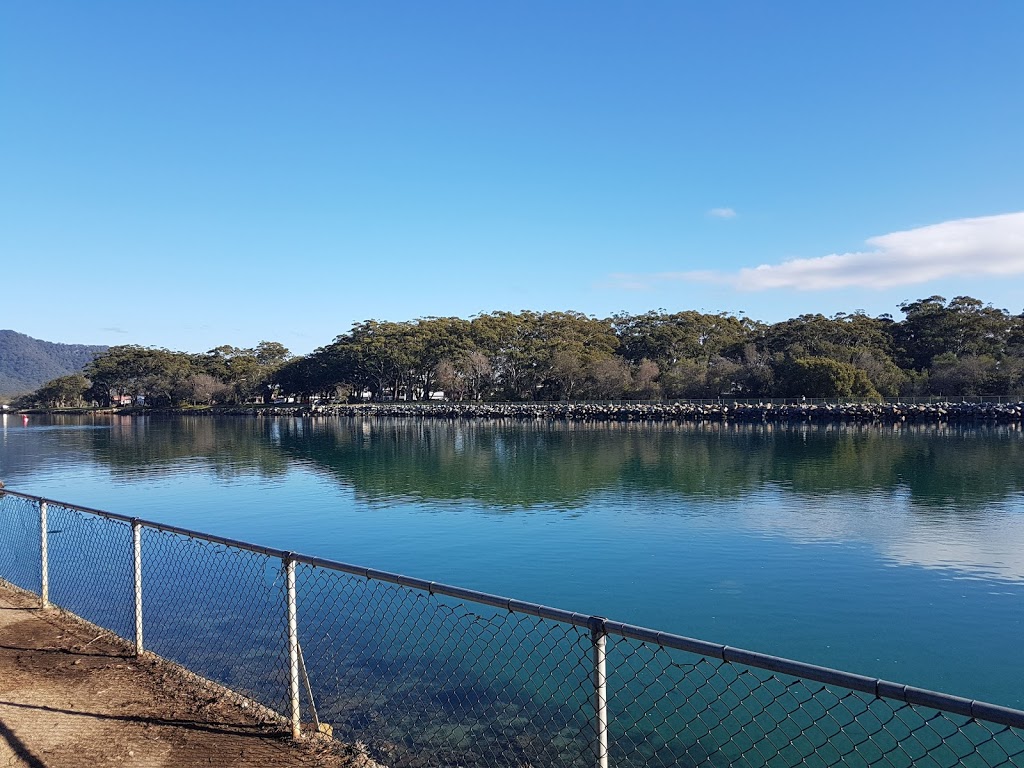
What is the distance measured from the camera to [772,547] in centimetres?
1507

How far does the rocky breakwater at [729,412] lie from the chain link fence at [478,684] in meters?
52.1

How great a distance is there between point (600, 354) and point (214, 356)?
5611 cm

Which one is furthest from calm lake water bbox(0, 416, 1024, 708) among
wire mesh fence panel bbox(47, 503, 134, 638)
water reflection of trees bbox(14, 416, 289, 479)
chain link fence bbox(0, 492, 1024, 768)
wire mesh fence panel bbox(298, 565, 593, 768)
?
wire mesh fence panel bbox(47, 503, 134, 638)

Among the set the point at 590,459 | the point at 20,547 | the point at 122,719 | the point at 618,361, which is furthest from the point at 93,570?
the point at 618,361

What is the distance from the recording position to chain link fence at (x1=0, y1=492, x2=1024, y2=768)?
5.84 m

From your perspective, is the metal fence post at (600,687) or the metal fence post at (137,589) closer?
the metal fence post at (600,687)

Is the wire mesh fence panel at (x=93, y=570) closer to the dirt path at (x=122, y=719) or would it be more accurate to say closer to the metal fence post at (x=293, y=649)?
the dirt path at (x=122, y=719)

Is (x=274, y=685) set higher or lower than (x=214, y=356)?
lower

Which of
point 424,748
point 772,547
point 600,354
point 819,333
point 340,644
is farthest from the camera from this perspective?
point 600,354

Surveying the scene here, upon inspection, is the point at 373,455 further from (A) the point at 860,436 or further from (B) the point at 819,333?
(B) the point at 819,333

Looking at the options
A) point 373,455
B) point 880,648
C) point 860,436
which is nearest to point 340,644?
point 880,648

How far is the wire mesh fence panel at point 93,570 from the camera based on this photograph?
395 inches

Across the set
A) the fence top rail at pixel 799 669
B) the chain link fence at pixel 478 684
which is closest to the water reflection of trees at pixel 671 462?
the chain link fence at pixel 478 684

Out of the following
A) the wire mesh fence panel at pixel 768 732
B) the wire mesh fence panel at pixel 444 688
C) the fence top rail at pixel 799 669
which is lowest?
the wire mesh fence panel at pixel 768 732
